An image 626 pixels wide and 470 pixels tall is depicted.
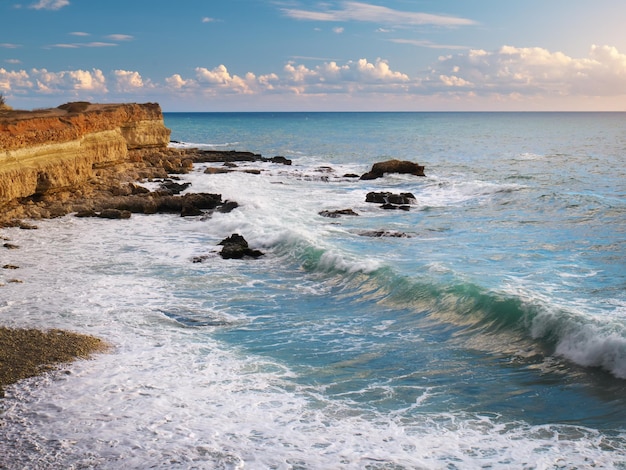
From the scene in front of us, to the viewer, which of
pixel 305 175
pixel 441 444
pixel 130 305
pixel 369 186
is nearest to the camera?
pixel 441 444

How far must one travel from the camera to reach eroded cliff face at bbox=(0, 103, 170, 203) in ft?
74.2

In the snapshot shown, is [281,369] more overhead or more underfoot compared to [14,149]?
more underfoot

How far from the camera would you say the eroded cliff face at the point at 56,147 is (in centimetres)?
2261

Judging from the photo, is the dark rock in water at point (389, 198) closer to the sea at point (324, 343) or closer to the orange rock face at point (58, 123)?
the sea at point (324, 343)

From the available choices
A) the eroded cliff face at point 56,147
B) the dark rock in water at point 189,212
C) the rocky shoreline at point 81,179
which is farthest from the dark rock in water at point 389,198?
the eroded cliff face at point 56,147

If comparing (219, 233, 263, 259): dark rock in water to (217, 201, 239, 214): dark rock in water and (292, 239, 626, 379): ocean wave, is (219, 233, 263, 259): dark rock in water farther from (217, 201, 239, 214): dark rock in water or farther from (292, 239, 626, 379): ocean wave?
(217, 201, 239, 214): dark rock in water

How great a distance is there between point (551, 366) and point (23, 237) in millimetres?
16253

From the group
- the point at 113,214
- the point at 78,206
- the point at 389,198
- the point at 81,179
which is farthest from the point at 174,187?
the point at 389,198

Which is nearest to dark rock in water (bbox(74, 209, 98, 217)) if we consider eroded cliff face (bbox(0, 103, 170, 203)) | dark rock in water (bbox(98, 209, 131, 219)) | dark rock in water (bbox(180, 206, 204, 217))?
dark rock in water (bbox(98, 209, 131, 219))

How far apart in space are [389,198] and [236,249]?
476 inches

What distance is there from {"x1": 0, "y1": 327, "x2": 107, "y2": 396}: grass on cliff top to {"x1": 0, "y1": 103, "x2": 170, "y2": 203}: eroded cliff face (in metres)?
12.5

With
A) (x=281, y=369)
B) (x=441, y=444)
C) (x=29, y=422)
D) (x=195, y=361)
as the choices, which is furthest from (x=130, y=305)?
(x=441, y=444)

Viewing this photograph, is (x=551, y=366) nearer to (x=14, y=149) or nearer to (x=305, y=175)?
(x=14, y=149)

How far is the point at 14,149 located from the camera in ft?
74.1
